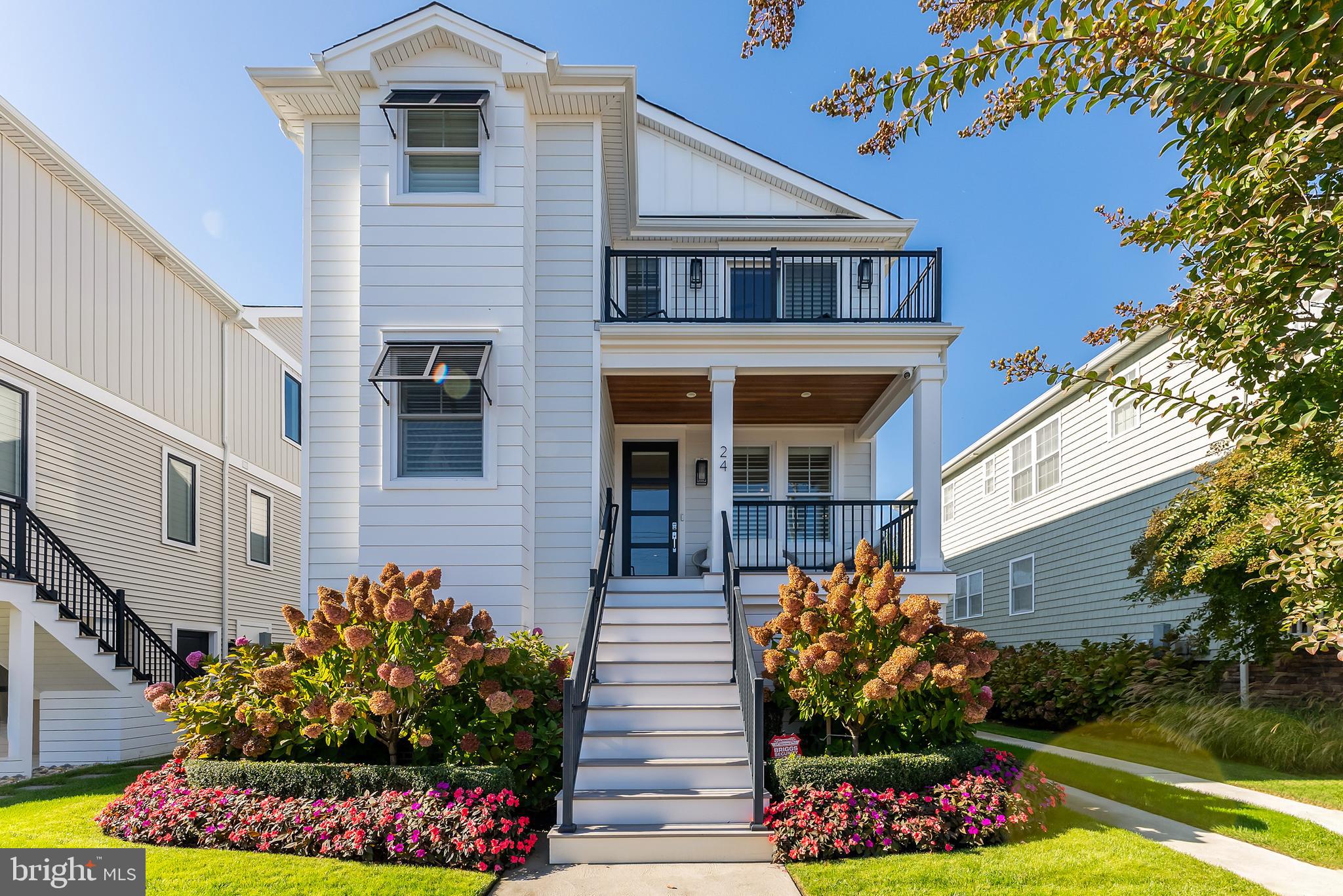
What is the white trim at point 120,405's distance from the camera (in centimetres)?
1041

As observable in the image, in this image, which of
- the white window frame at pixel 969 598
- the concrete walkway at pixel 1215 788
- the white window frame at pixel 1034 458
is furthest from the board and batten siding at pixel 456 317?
the white window frame at pixel 969 598

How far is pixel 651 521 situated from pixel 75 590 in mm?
7085

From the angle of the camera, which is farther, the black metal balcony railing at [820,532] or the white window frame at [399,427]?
the black metal balcony railing at [820,532]

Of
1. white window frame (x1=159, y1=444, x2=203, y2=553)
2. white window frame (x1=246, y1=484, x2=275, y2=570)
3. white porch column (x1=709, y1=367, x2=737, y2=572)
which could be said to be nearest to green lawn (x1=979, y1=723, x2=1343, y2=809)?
white porch column (x1=709, y1=367, x2=737, y2=572)

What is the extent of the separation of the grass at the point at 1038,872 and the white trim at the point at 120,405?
→ 1023 centimetres

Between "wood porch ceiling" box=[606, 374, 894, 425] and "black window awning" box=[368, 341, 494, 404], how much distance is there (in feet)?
7.01

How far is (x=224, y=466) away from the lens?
590 inches

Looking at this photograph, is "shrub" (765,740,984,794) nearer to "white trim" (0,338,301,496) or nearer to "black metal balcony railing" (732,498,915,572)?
"black metal balcony railing" (732,498,915,572)

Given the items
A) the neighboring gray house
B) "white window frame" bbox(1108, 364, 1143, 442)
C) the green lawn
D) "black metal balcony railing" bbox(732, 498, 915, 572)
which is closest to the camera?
the green lawn

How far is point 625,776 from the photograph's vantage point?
664cm

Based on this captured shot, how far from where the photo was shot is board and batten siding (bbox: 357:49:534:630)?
8758 mm

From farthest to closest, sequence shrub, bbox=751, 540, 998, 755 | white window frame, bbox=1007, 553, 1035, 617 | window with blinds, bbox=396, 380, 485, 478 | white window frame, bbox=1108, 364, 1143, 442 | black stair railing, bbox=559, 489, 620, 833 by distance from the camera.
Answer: white window frame, bbox=1007, 553, 1035, 617 → white window frame, bbox=1108, 364, 1143, 442 → window with blinds, bbox=396, 380, 485, 478 → shrub, bbox=751, 540, 998, 755 → black stair railing, bbox=559, 489, 620, 833

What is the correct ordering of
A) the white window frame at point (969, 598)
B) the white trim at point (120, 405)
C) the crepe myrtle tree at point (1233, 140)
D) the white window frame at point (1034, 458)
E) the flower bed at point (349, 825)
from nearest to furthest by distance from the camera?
the crepe myrtle tree at point (1233, 140)
the flower bed at point (349, 825)
the white trim at point (120, 405)
the white window frame at point (1034, 458)
the white window frame at point (969, 598)

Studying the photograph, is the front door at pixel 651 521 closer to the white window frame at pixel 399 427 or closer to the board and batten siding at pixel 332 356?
the white window frame at pixel 399 427
